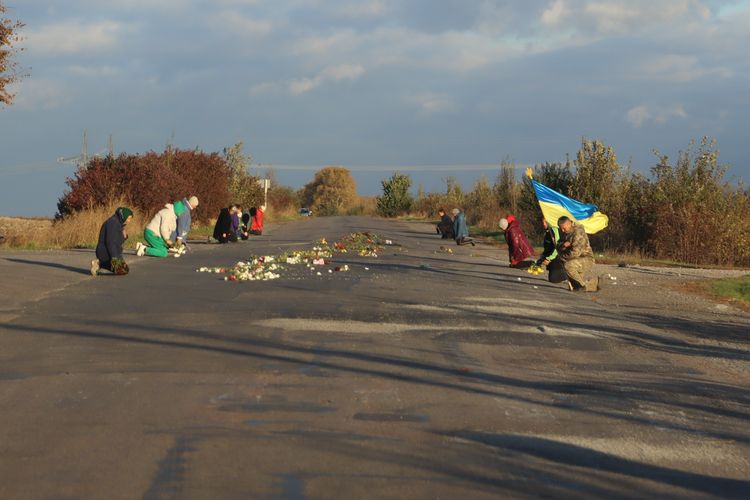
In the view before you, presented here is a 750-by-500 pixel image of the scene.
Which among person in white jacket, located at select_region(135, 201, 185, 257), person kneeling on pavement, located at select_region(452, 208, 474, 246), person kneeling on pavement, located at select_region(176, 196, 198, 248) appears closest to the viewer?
person in white jacket, located at select_region(135, 201, 185, 257)

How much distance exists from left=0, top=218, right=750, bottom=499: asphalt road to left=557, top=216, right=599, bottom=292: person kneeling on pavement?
342 cm

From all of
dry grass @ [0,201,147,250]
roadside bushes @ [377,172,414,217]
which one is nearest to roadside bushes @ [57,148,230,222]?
A: dry grass @ [0,201,147,250]

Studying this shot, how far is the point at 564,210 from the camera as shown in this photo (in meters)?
26.8

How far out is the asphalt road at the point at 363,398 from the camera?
6.50m

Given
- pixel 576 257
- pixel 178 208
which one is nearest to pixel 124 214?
pixel 576 257

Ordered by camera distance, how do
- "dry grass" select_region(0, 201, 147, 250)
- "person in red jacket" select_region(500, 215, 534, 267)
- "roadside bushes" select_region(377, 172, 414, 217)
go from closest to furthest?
1. "person in red jacket" select_region(500, 215, 534, 267)
2. "dry grass" select_region(0, 201, 147, 250)
3. "roadside bushes" select_region(377, 172, 414, 217)

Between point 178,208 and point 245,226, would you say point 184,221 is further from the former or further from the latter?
point 245,226

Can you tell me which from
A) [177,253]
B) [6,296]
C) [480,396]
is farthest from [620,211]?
[480,396]

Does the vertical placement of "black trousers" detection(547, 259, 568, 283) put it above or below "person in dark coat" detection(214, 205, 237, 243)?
below

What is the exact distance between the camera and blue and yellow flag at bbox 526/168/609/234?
26703 mm

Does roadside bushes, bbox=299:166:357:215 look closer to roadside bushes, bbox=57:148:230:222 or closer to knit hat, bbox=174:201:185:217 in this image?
roadside bushes, bbox=57:148:230:222

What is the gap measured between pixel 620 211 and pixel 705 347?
25.4 meters

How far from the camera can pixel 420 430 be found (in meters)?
7.83

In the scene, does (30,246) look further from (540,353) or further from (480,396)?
(480,396)
